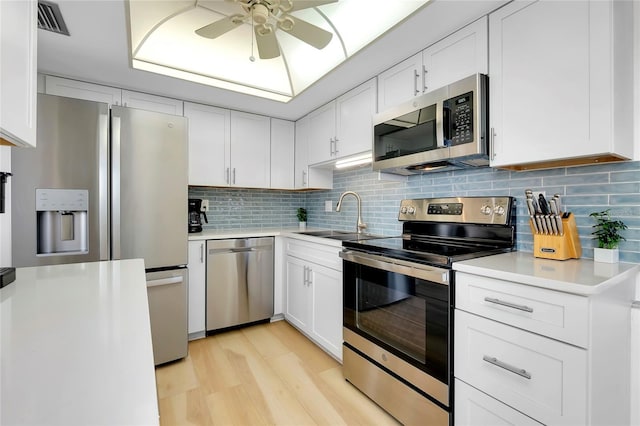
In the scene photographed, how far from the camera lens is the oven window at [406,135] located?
5.87 ft

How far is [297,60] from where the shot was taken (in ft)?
8.54

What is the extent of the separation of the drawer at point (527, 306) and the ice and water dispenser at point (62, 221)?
2255 millimetres

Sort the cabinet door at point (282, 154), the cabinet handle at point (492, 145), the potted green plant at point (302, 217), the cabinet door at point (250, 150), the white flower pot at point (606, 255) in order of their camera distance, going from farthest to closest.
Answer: the potted green plant at point (302, 217) < the cabinet door at point (282, 154) < the cabinet door at point (250, 150) < the cabinet handle at point (492, 145) < the white flower pot at point (606, 255)

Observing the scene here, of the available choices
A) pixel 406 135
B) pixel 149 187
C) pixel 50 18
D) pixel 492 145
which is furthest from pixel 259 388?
pixel 50 18

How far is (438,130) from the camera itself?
1.72 metres

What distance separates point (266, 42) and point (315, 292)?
1.86 metres

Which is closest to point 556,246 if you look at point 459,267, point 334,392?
point 459,267

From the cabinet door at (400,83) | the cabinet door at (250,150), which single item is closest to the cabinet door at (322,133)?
the cabinet door at (250,150)

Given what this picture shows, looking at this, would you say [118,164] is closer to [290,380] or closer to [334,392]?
[290,380]

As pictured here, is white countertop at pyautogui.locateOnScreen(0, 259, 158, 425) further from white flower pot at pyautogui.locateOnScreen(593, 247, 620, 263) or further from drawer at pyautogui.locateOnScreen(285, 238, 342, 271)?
white flower pot at pyautogui.locateOnScreen(593, 247, 620, 263)

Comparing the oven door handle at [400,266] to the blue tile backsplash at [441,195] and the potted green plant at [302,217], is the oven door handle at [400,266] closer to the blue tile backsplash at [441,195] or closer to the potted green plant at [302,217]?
the blue tile backsplash at [441,195]

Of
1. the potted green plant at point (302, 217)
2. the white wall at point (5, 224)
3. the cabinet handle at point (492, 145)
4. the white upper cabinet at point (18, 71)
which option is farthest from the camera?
the potted green plant at point (302, 217)

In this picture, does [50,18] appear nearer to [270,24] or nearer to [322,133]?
[270,24]

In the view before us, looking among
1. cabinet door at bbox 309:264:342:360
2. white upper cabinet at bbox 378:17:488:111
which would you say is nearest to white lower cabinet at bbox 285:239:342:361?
cabinet door at bbox 309:264:342:360
